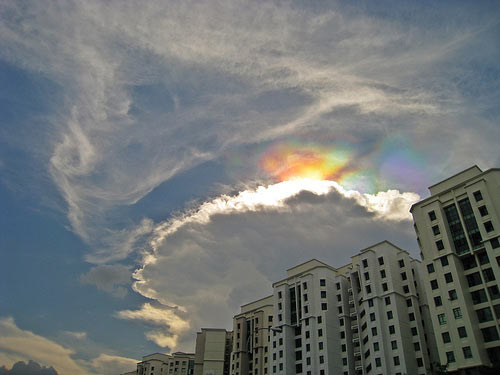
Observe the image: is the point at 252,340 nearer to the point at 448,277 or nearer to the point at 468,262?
the point at 448,277

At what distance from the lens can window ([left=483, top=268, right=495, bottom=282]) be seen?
6204 cm

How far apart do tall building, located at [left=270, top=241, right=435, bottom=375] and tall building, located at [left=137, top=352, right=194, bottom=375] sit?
Answer: 57235 millimetres

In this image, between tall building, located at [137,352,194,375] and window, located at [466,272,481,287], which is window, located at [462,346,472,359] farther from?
tall building, located at [137,352,194,375]

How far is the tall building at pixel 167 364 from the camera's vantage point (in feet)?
464

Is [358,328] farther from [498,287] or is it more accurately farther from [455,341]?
[498,287]

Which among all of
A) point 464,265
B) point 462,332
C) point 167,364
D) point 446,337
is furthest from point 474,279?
point 167,364

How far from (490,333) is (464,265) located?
1073 centimetres

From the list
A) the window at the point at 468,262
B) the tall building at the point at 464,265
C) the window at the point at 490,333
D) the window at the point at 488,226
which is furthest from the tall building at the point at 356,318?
the window at the point at 488,226

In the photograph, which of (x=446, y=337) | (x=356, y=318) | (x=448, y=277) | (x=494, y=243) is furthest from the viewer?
(x=356, y=318)

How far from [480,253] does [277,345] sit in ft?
161

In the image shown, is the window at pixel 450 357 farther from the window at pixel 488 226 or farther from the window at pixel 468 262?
the window at pixel 488 226

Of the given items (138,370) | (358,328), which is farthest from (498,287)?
(138,370)

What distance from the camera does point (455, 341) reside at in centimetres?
6059

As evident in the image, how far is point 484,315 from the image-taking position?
60844mm
